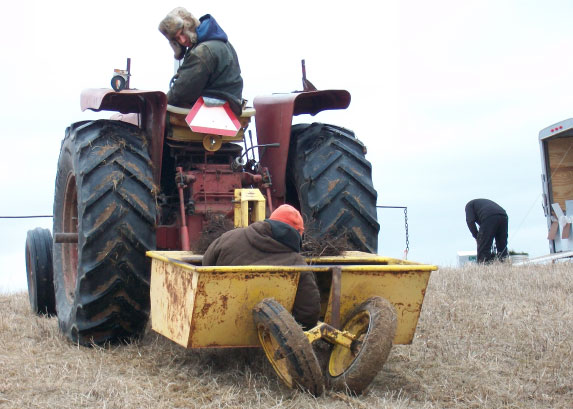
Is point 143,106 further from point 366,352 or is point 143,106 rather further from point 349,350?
point 366,352

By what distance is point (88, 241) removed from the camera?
4.96m

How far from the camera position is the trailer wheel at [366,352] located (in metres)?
4.12

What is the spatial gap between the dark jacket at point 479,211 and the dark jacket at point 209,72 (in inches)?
293

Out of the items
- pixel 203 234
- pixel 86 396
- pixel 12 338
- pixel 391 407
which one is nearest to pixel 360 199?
pixel 203 234

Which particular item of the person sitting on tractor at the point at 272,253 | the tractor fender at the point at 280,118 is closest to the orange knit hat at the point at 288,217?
the person sitting on tractor at the point at 272,253

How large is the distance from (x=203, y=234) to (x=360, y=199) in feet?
3.68

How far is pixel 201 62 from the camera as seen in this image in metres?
5.38

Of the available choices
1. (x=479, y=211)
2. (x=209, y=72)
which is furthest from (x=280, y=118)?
(x=479, y=211)

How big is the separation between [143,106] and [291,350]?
239cm

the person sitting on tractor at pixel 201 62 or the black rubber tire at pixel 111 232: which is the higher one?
the person sitting on tractor at pixel 201 62

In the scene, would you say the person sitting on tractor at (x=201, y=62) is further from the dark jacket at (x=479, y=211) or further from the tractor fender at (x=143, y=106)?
the dark jacket at (x=479, y=211)

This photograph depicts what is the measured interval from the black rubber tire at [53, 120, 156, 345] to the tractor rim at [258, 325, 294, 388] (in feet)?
3.85

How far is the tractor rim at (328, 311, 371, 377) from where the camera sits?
434 centimetres

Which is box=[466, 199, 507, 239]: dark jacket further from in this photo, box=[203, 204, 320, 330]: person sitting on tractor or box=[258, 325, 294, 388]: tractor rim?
box=[258, 325, 294, 388]: tractor rim
